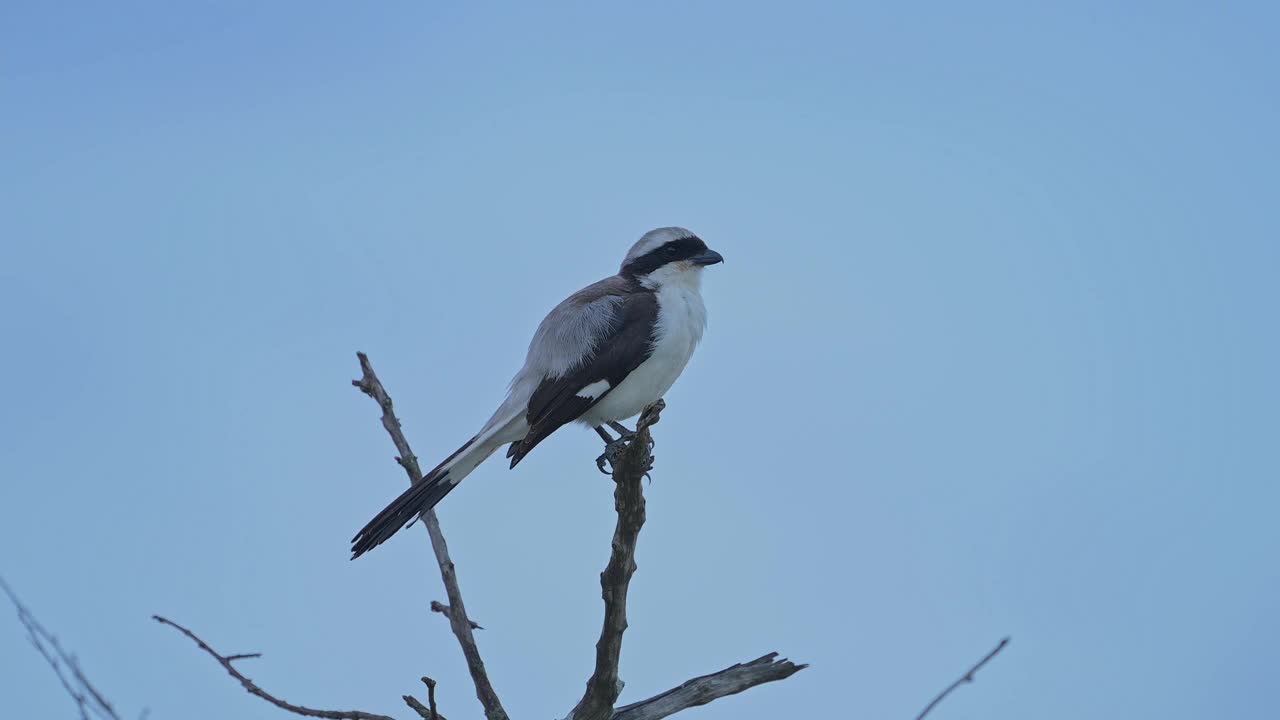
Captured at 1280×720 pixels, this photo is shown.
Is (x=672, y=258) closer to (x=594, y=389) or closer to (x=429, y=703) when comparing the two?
(x=594, y=389)

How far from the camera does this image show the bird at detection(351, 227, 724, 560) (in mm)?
5504

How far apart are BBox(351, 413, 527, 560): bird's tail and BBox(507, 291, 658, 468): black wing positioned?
Result: 13 centimetres

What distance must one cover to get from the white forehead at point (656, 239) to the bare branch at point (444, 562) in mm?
2220

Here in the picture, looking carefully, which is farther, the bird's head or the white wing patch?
the bird's head

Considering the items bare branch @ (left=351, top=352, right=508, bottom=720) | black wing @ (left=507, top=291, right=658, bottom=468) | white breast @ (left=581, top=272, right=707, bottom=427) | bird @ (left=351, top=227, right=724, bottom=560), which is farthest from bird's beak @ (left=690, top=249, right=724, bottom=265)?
bare branch @ (left=351, top=352, right=508, bottom=720)

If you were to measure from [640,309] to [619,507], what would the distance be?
1961mm

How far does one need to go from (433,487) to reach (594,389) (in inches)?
38.9

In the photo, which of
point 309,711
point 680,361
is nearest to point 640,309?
point 680,361

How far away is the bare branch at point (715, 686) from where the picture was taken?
407 centimetres

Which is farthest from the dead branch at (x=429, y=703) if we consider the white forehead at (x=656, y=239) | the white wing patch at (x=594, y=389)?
the white forehead at (x=656, y=239)

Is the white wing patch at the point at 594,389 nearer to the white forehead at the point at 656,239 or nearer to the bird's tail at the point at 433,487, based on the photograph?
the bird's tail at the point at 433,487

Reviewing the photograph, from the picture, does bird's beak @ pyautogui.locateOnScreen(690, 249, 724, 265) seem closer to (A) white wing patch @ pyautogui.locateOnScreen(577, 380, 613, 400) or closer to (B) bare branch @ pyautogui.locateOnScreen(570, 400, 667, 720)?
(A) white wing patch @ pyautogui.locateOnScreen(577, 380, 613, 400)

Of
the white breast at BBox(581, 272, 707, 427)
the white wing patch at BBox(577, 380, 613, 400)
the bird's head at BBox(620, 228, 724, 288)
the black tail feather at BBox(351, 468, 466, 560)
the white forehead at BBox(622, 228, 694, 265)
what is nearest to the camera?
the black tail feather at BBox(351, 468, 466, 560)

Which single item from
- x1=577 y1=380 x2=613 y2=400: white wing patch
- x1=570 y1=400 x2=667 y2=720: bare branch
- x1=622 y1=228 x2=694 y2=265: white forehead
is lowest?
x1=570 y1=400 x2=667 y2=720: bare branch
